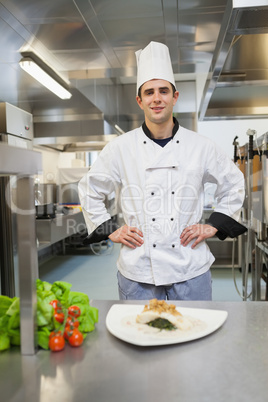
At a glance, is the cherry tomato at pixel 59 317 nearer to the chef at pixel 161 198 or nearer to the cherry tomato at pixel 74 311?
the cherry tomato at pixel 74 311

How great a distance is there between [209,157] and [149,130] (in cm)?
27

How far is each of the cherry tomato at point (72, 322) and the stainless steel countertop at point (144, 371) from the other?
46mm

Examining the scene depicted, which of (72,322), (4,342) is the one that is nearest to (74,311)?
(72,322)

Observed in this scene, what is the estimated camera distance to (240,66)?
2.08 m

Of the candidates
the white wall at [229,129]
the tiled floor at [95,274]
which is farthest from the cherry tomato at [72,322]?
the white wall at [229,129]

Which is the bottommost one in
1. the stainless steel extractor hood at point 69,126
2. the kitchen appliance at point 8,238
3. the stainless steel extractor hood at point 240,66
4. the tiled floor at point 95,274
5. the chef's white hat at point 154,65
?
the tiled floor at point 95,274

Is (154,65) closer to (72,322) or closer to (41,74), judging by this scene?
(72,322)

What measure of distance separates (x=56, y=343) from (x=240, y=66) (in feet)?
5.90

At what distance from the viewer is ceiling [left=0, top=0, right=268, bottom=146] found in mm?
1736

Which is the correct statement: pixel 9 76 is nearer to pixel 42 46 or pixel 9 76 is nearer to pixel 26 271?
pixel 42 46

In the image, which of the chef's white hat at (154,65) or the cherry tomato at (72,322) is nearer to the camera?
the cherry tomato at (72,322)

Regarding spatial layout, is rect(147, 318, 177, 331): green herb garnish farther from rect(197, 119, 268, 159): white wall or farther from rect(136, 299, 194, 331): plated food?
rect(197, 119, 268, 159): white wall

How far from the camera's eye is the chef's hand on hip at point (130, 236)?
4.82 feet

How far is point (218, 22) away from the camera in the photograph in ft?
8.46
